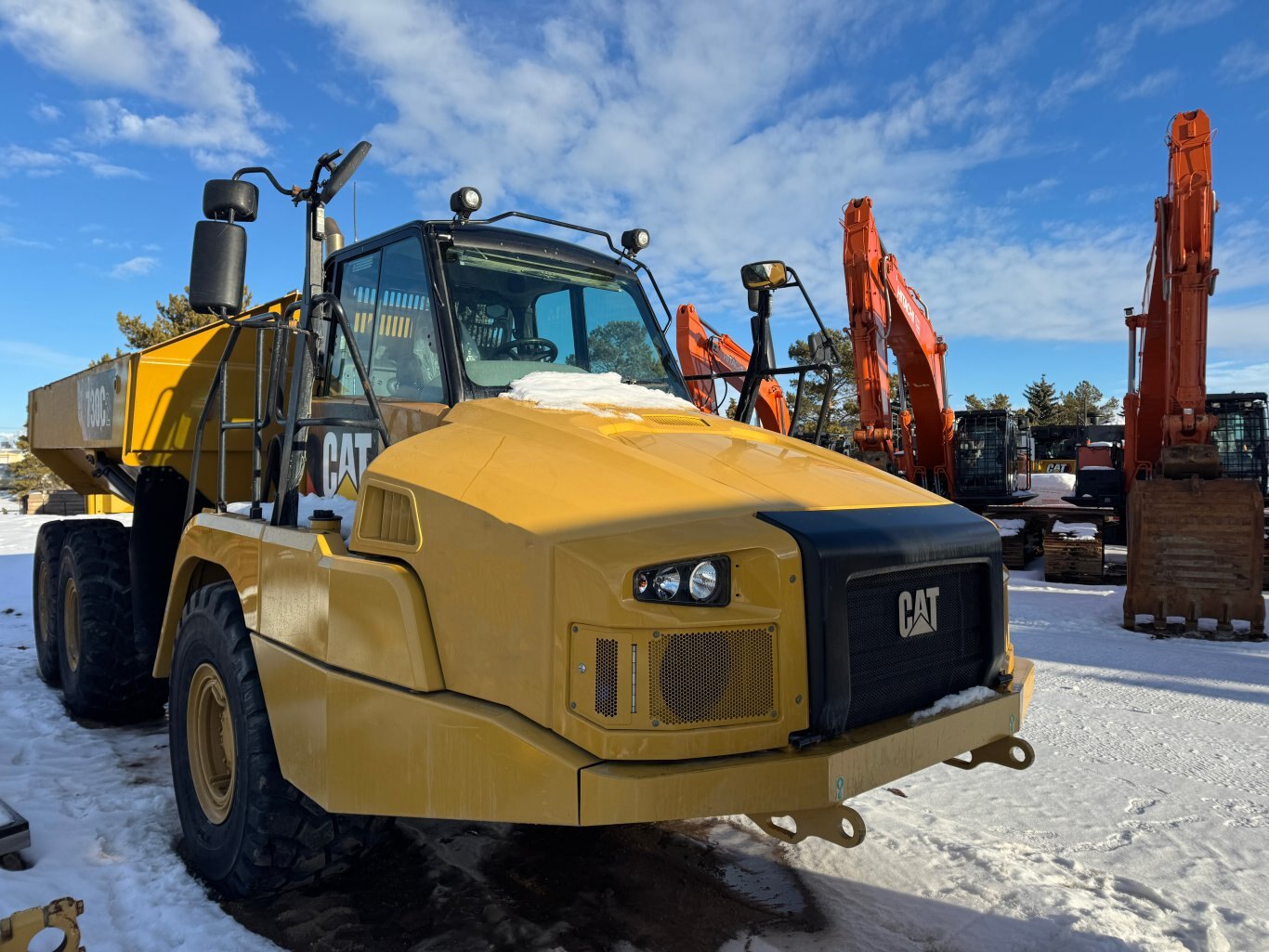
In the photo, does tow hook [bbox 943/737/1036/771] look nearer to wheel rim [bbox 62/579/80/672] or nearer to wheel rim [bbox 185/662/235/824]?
wheel rim [bbox 185/662/235/824]

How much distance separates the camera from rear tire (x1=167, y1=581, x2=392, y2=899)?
3104 millimetres

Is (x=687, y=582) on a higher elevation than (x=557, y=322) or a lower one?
lower

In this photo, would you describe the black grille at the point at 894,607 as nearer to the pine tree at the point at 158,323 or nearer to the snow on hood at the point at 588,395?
the snow on hood at the point at 588,395

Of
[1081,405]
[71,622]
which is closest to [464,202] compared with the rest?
[71,622]

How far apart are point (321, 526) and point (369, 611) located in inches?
20.3

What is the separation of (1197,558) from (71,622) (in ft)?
32.1

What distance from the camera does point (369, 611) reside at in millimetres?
2686

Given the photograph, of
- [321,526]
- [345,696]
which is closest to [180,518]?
[321,526]

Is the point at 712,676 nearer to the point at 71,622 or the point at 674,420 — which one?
the point at 674,420

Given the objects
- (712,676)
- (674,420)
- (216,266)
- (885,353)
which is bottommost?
(712,676)

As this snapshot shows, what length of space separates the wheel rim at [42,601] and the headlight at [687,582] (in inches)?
236

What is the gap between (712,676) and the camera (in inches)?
92.8

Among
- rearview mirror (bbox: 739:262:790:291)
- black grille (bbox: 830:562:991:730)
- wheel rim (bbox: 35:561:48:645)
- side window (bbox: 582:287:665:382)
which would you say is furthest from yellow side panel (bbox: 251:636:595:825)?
wheel rim (bbox: 35:561:48:645)

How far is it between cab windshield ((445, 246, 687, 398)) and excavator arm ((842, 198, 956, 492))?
28.9 feet
